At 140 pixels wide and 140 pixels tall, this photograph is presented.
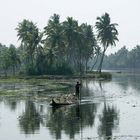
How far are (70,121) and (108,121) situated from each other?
3.38m

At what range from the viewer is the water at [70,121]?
29.9m

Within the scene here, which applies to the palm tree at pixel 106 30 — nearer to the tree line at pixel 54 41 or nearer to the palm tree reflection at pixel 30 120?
→ the tree line at pixel 54 41

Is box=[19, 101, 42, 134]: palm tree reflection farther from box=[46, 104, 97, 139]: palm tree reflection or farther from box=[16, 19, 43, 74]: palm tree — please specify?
box=[16, 19, 43, 74]: palm tree

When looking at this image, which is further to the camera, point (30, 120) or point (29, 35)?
point (29, 35)

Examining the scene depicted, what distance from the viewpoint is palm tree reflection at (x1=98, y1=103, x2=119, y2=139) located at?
3035 centimetres

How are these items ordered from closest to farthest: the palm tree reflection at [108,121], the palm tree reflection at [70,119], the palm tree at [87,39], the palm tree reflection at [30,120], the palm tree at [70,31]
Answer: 1. the palm tree reflection at [108,121]
2. the palm tree reflection at [70,119]
3. the palm tree reflection at [30,120]
4. the palm tree at [70,31]
5. the palm tree at [87,39]

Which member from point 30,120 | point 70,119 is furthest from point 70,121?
point 30,120

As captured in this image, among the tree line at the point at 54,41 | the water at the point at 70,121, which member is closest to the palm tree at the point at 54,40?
the tree line at the point at 54,41

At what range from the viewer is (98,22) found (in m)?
133

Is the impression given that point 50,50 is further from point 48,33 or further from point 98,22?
point 98,22

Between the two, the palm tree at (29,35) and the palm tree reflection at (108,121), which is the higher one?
the palm tree at (29,35)

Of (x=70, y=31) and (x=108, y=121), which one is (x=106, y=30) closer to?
(x=70, y=31)

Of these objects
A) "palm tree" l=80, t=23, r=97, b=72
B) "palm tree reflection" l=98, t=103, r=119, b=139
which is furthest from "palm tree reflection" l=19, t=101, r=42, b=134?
"palm tree" l=80, t=23, r=97, b=72

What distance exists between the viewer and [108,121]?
36156 mm
